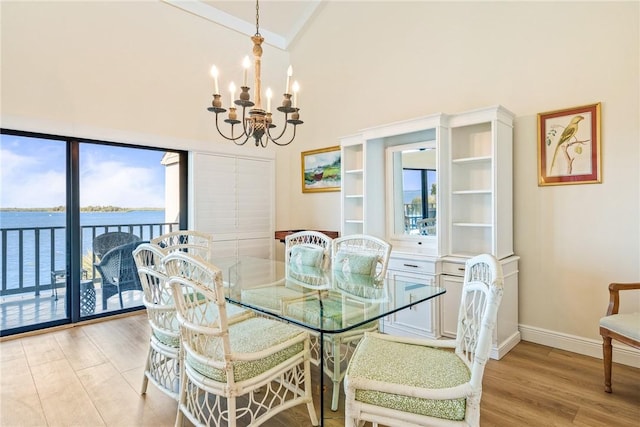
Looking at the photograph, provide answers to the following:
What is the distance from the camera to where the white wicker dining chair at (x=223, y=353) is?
154 centimetres

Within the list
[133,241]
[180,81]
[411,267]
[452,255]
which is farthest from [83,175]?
[452,255]

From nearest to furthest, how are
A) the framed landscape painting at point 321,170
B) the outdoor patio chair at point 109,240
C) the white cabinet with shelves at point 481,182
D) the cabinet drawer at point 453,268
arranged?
the white cabinet with shelves at point 481,182 < the cabinet drawer at point 453,268 < the outdoor patio chair at point 109,240 < the framed landscape painting at point 321,170

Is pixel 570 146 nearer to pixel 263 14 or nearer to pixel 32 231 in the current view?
pixel 263 14

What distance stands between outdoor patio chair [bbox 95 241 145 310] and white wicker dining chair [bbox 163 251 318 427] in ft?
8.21

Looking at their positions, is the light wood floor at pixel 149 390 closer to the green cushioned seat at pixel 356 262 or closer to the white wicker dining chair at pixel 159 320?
the white wicker dining chair at pixel 159 320

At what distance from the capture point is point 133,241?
4.14 metres

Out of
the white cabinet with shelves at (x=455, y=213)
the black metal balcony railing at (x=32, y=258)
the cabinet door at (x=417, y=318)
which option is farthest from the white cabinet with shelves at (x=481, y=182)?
the black metal balcony railing at (x=32, y=258)

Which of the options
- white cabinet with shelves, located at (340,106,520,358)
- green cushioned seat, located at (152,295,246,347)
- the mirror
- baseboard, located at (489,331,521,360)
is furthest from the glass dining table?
the mirror

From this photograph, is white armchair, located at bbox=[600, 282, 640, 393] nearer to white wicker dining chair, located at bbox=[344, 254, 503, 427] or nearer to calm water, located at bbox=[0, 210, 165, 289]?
white wicker dining chair, located at bbox=[344, 254, 503, 427]

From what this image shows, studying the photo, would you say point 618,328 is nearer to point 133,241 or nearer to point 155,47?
point 133,241

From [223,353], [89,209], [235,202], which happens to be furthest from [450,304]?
[89,209]

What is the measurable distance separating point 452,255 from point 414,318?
0.67 meters

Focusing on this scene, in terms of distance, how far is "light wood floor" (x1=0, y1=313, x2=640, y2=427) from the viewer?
79.1 inches

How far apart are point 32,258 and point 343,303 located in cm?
344
